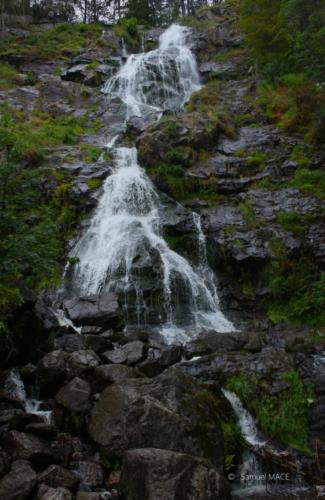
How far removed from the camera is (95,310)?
11758 millimetres

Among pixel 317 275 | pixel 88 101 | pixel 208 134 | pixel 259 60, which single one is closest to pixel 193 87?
pixel 259 60

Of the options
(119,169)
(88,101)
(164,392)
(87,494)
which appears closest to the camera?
(87,494)

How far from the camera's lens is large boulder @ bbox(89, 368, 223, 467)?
19.7 feet

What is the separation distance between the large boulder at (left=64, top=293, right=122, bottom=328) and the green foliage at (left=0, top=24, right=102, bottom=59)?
26.9m

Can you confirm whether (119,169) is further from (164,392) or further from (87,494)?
(87,494)

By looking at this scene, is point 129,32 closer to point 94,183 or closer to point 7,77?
point 7,77

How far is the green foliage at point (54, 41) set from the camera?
32.7 metres

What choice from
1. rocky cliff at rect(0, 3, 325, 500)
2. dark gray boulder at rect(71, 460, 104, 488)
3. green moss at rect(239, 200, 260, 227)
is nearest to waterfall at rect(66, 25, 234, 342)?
rocky cliff at rect(0, 3, 325, 500)

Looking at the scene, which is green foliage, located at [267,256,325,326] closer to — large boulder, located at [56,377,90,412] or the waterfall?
the waterfall

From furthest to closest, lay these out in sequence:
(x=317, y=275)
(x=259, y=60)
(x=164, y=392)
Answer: (x=259, y=60)
(x=317, y=275)
(x=164, y=392)

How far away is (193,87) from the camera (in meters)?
Answer: 28.4

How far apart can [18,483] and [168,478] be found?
196 centimetres

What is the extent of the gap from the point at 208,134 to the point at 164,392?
15763 millimetres

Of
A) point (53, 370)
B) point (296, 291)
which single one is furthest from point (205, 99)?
point (53, 370)
